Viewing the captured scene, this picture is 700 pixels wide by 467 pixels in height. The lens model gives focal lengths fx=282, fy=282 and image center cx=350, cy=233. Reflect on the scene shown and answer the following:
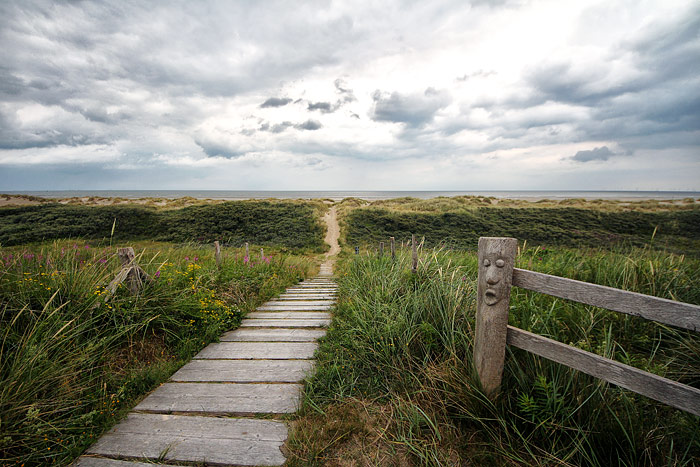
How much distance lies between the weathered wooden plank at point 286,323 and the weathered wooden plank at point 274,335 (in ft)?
0.38

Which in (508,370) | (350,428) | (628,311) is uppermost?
(628,311)

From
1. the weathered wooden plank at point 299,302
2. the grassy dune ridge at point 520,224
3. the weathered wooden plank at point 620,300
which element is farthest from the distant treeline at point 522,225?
the weathered wooden plank at point 620,300

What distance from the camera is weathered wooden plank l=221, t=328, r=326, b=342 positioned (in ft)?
11.1

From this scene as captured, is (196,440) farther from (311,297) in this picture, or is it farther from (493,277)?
(311,297)

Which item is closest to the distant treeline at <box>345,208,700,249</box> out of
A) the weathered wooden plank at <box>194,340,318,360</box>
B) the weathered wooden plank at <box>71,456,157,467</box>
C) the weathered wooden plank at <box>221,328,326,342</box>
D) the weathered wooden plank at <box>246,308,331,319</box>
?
the weathered wooden plank at <box>246,308,331,319</box>

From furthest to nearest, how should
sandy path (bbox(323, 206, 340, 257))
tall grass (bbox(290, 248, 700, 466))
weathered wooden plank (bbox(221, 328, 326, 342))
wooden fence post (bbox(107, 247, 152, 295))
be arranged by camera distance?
1. sandy path (bbox(323, 206, 340, 257))
2. weathered wooden plank (bbox(221, 328, 326, 342))
3. wooden fence post (bbox(107, 247, 152, 295))
4. tall grass (bbox(290, 248, 700, 466))

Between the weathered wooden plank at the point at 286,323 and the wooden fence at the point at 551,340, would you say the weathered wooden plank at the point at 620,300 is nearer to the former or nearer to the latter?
the wooden fence at the point at 551,340

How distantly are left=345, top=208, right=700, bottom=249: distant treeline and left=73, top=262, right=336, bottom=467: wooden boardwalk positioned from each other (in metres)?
19.7

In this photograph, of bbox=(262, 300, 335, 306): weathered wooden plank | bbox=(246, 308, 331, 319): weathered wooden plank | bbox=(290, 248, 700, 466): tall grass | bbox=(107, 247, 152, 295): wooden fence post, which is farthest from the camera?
bbox=(262, 300, 335, 306): weathered wooden plank

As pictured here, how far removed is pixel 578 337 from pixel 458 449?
78.1 inches

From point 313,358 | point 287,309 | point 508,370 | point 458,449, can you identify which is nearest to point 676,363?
point 508,370

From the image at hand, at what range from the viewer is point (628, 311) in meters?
1.34

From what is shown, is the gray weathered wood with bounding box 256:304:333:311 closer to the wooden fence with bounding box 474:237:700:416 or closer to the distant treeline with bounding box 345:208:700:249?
the wooden fence with bounding box 474:237:700:416

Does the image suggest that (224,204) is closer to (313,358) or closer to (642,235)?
(313,358)
